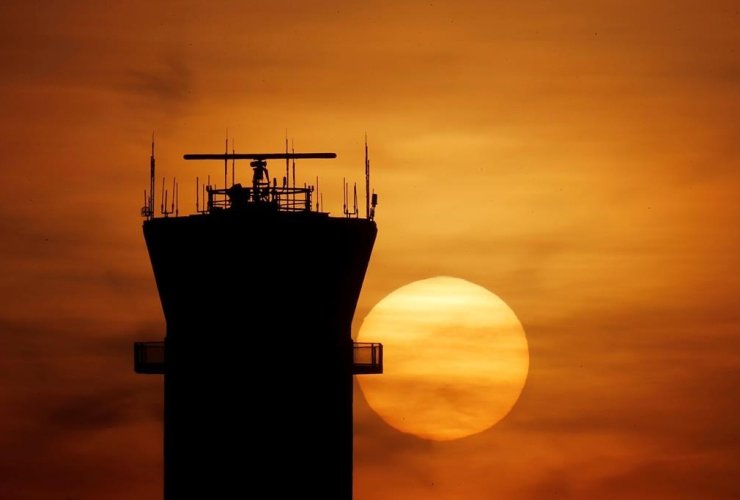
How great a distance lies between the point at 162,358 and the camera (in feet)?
263

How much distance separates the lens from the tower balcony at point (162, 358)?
80188 millimetres

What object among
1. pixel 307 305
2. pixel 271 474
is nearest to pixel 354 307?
pixel 307 305

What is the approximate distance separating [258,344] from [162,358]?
411cm

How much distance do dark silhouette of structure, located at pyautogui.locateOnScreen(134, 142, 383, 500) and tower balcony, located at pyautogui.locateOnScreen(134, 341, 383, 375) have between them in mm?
822

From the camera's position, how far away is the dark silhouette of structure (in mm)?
77875

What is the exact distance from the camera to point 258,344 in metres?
78.6

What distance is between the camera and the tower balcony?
80.2 metres

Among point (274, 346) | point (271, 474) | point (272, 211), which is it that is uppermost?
point (272, 211)

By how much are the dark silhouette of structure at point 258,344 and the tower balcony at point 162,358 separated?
0.82m

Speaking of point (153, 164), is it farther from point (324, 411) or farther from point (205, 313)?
point (324, 411)

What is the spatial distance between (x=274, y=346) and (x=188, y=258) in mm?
4634

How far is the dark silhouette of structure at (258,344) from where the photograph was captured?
77.9 meters

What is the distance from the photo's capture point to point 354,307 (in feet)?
262

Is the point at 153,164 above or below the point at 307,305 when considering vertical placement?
above
